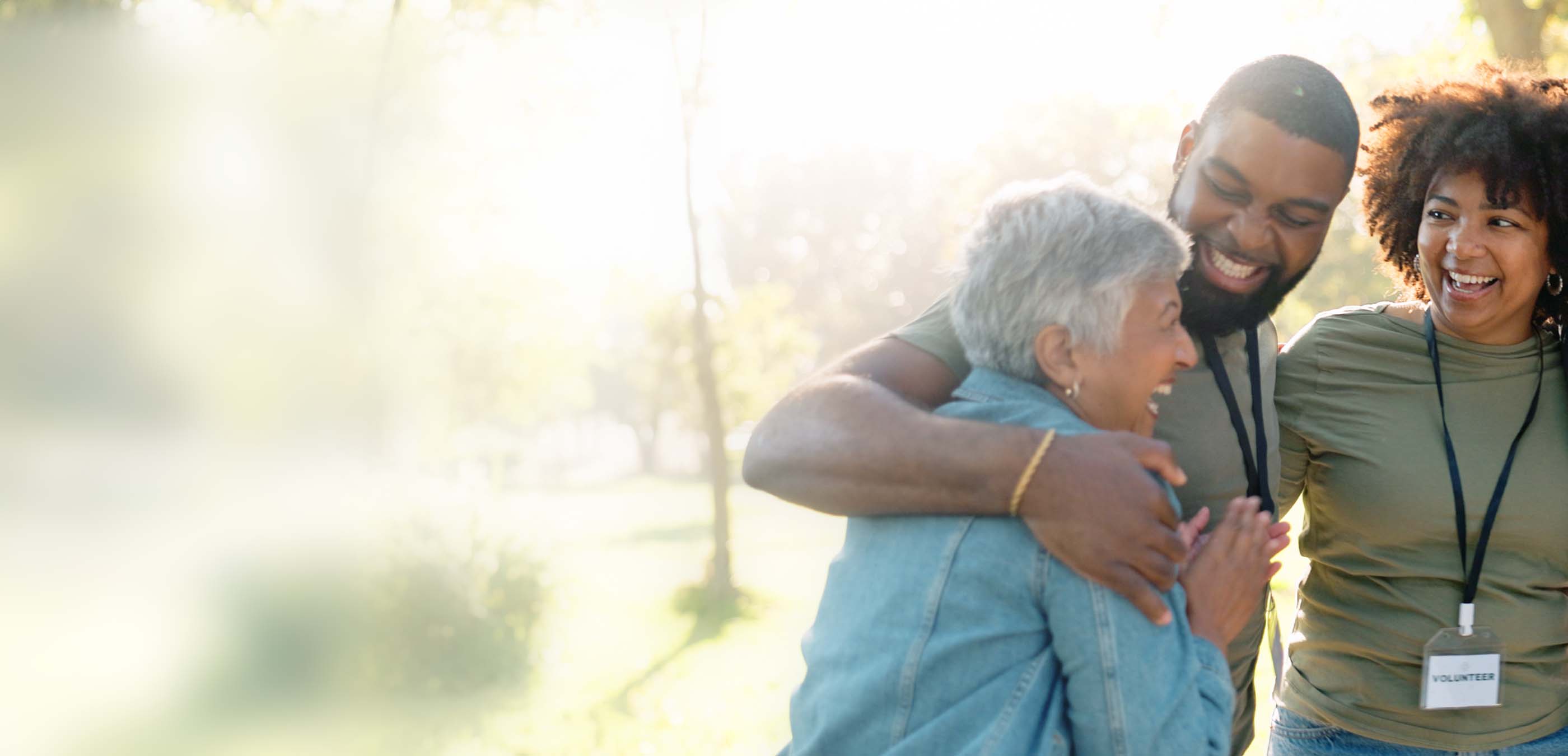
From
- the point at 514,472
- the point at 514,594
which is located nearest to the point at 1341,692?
the point at 514,594

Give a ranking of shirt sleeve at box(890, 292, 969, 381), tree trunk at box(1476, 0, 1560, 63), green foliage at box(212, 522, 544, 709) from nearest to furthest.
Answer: shirt sleeve at box(890, 292, 969, 381) < tree trunk at box(1476, 0, 1560, 63) < green foliage at box(212, 522, 544, 709)

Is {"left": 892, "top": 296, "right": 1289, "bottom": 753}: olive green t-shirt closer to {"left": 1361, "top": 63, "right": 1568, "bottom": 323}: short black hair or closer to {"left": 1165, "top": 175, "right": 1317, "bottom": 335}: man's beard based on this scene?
{"left": 1165, "top": 175, "right": 1317, "bottom": 335}: man's beard

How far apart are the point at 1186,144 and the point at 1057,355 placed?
1067mm

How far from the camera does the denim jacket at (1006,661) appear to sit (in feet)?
5.92

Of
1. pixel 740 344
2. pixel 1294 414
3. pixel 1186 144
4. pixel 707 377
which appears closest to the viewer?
pixel 1186 144

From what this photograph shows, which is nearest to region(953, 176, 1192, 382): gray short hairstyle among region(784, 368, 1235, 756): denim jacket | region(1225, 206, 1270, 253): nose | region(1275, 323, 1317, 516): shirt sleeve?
region(784, 368, 1235, 756): denim jacket

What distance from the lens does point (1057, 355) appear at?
1990 millimetres

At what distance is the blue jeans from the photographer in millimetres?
2898

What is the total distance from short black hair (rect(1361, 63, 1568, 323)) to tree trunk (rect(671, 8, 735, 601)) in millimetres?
Answer: 11698

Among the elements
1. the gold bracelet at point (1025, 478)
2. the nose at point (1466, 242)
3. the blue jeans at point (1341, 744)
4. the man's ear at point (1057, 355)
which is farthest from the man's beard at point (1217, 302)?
the blue jeans at point (1341, 744)

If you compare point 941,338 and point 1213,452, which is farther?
point 1213,452

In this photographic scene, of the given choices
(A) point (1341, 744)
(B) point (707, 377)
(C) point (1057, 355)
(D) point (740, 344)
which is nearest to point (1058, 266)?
(C) point (1057, 355)

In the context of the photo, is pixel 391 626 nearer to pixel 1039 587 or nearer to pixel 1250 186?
pixel 1250 186

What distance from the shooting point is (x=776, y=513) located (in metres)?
31.3
